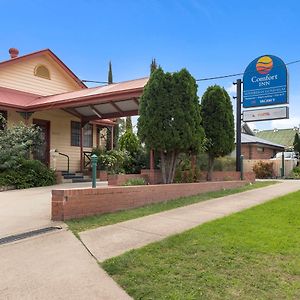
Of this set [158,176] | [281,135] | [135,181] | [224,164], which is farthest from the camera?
[281,135]

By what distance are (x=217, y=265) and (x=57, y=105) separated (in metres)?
13.4

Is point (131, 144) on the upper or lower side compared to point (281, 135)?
lower

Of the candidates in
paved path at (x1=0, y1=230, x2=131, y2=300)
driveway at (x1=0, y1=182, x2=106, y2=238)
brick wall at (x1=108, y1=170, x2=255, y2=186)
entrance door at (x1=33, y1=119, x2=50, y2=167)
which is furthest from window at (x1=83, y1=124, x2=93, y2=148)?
paved path at (x1=0, y1=230, x2=131, y2=300)

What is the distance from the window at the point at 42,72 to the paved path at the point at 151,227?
43.3ft

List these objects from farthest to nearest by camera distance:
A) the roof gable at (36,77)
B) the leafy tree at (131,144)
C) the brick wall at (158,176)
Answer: the roof gable at (36,77) → the leafy tree at (131,144) → the brick wall at (158,176)

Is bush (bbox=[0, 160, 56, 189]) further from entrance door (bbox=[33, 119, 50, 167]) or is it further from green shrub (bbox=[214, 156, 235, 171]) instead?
green shrub (bbox=[214, 156, 235, 171])

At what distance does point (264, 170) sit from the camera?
25.9m

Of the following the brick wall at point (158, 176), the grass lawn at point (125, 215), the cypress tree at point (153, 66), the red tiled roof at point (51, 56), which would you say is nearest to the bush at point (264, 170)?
the brick wall at point (158, 176)

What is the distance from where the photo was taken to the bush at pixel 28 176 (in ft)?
45.1

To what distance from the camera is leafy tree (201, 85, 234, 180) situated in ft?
48.4

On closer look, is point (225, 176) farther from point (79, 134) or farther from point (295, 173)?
point (295, 173)

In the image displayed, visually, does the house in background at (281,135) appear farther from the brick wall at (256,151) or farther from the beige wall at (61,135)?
the beige wall at (61,135)

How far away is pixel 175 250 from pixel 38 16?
1239 cm

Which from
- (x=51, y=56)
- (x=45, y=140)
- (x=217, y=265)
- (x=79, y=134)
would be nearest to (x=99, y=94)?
(x=45, y=140)
